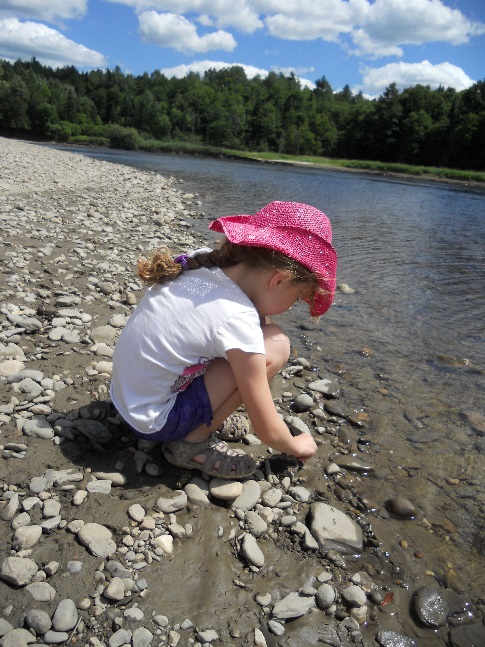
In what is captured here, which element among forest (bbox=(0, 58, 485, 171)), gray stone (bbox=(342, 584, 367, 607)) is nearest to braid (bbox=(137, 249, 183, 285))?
gray stone (bbox=(342, 584, 367, 607))

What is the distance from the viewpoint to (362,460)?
119 inches

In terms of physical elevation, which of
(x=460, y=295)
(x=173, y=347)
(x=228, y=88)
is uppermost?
(x=228, y=88)

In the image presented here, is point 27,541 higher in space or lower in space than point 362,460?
higher

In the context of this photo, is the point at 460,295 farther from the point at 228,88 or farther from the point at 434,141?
the point at 228,88

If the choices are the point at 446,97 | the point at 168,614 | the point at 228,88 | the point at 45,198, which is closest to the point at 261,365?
the point at 168,614

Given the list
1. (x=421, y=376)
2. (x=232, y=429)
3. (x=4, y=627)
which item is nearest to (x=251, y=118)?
(x=421, y=376)

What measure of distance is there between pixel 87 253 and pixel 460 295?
560cm

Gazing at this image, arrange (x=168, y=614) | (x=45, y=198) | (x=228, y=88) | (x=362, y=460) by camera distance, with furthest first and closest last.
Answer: (x=228, y=88) → (x=45, y=198) → (x=362, y=460) → (x=168, y=614)

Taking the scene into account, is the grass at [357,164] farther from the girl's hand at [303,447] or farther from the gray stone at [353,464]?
the girl's hand at [303,447]

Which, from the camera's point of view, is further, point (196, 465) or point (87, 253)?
point (87, 253)

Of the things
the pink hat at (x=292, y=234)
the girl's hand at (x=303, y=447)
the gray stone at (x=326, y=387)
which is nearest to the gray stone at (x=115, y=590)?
the girl's hand at (x=303, y=447)

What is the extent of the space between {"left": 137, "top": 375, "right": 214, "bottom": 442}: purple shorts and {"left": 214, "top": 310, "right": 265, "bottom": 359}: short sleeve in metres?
0.39

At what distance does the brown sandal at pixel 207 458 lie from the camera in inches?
98.0

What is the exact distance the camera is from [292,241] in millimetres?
2082
